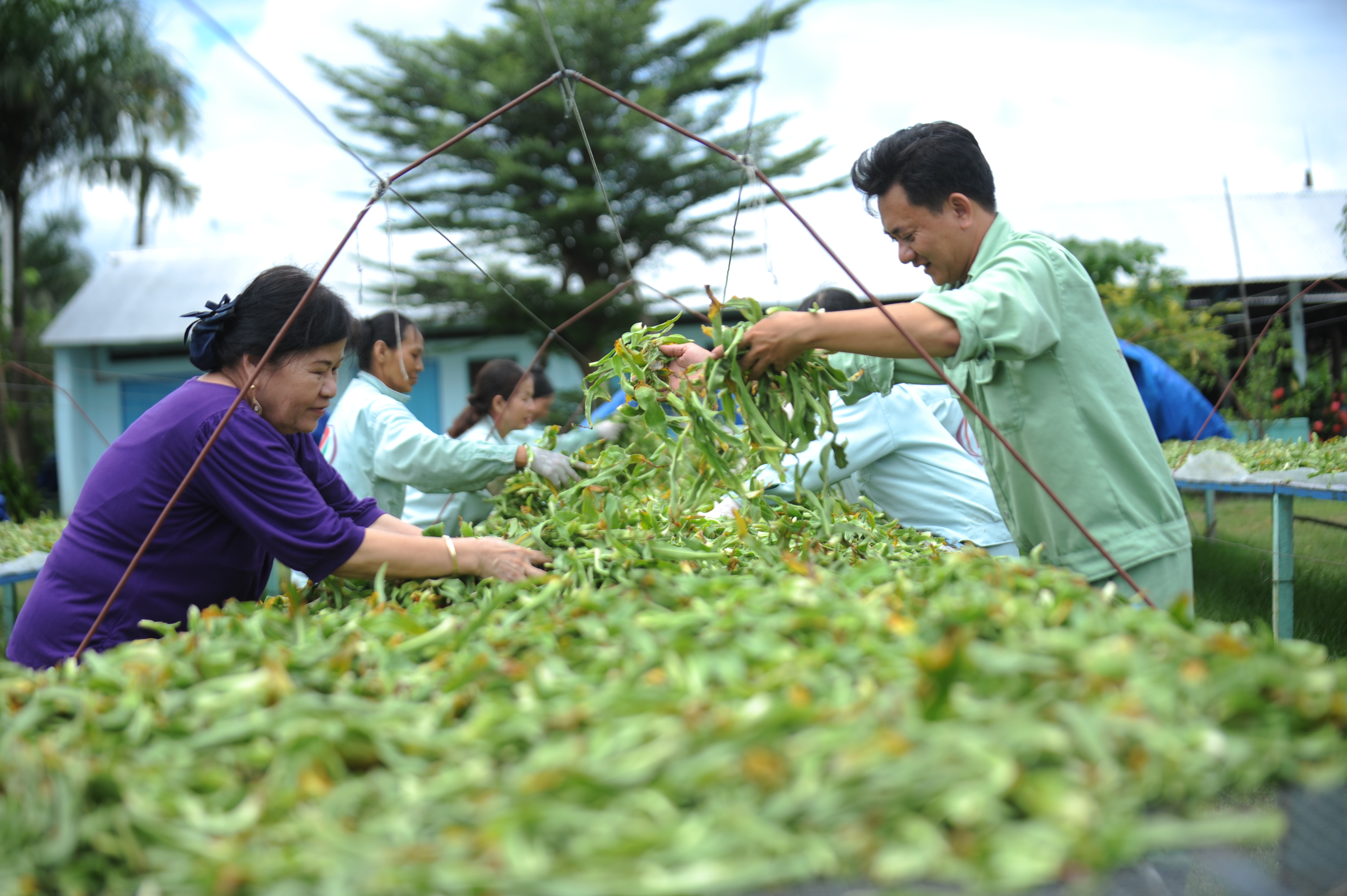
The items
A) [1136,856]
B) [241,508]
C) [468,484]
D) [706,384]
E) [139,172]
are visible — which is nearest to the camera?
[1136,856]

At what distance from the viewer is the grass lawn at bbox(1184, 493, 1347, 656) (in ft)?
16.2

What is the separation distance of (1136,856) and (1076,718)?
15cm

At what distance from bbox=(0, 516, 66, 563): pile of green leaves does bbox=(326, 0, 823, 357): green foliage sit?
827 cm

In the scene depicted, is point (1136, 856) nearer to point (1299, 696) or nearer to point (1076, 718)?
point (1076, 718)

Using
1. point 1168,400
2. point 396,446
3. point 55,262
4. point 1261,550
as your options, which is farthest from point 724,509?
point 55,262


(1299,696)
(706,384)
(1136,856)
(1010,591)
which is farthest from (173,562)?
(1299,696)

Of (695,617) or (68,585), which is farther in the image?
(68,585)

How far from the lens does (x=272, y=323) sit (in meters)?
2.15

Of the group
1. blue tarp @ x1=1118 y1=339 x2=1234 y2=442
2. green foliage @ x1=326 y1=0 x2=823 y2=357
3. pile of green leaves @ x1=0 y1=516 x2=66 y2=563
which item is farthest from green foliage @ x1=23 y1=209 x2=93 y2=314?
blue tarp @ x1=1118 y1=339 x2=1234 y2=442

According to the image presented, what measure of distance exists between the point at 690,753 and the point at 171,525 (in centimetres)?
146

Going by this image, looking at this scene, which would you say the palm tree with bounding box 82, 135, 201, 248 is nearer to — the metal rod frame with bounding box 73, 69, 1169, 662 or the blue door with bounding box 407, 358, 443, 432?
the blue door with bounding box 407, 358, 443, 432

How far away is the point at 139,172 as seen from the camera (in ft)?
56.1

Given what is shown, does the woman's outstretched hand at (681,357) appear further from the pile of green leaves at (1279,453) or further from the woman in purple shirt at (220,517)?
the pile of green leaves at (1279,453)

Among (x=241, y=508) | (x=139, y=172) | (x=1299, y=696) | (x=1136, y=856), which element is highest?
(x=139, y=172)
